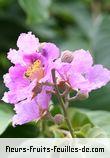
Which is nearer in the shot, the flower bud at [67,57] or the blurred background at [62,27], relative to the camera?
the flower bud at [67,57]

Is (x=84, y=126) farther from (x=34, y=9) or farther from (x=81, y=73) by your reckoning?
(x=34, y=9)

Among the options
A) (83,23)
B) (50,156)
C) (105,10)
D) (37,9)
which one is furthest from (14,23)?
(50,156)

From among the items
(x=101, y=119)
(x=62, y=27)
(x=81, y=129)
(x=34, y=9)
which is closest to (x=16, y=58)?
(x=81, y=129)

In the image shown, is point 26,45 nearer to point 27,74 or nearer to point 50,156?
point 27,74

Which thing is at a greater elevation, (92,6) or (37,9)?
(92,6)

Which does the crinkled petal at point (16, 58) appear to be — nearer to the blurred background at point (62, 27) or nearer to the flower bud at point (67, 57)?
the flower bud at point (67, 57)

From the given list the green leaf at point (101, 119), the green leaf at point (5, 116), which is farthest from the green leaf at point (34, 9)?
the green leaf at point (101, 119)

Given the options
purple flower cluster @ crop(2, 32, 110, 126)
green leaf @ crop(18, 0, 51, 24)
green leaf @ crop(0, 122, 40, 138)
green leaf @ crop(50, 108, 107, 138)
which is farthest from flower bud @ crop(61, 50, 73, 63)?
green leaf @ crop(18, 0, 51, 24)
